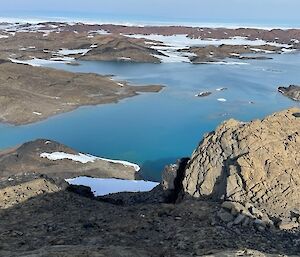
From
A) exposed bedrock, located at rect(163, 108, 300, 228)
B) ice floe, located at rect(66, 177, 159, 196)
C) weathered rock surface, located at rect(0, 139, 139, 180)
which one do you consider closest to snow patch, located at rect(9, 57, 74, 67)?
weathered rock surface, located at rect(0, 139, 139, 180)

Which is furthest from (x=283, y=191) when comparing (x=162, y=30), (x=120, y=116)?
(x=162, y=30)

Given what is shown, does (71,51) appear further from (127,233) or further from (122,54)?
(127,233)

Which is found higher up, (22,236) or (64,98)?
(22,236)

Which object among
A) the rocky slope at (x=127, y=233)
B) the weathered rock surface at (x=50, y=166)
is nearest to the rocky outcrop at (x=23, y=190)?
the rocky slope at (x=127, y=233)

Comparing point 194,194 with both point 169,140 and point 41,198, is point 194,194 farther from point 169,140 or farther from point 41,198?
point 169,140

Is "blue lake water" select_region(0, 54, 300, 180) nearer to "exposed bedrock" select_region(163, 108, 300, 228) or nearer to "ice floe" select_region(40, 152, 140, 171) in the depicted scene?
"ice floe" select_region(40, 152, 140, 171)

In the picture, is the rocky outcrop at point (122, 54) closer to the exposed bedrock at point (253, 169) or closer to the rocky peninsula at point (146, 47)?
the rocky peninsula at point (146, 47)
